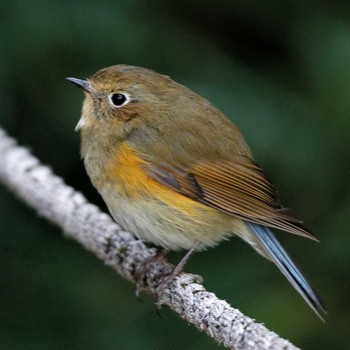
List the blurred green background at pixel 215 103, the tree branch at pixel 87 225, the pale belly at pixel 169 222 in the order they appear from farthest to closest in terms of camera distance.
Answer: the blurred green background at pixel 215 103 → the pale belly at pixel 169 222 → the tree branch at pixel 87 225

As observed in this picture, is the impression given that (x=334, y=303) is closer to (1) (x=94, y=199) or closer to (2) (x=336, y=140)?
(2) (x=336, y=140)

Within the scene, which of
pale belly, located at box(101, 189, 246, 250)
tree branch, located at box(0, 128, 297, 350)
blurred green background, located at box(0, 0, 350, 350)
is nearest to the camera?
tree branch, located at box(0, 128, 297, 350)

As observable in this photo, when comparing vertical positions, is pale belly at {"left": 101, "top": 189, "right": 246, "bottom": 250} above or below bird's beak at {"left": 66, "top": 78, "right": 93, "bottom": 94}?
below

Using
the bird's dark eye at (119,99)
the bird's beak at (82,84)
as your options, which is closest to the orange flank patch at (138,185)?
the bird's dark eye at (119,99)

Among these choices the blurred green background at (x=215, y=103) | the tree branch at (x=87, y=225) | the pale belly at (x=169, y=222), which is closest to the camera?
the tree branch at (x=87, y=225)

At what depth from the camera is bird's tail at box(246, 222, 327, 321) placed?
4469 millimetres

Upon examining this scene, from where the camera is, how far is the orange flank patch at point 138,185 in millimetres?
4664

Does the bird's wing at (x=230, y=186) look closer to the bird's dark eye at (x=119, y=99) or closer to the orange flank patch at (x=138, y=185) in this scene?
the orange flank patch at (x=138, y=185)

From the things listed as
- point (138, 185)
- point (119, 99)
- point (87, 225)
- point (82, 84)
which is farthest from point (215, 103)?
point (87, 225)

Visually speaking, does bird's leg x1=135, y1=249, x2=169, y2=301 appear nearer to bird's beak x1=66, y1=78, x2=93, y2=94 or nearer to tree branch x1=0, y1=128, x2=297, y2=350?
tree branch x1=0, y1=128, x2=297, y2=350

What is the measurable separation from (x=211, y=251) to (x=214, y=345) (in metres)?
0.53

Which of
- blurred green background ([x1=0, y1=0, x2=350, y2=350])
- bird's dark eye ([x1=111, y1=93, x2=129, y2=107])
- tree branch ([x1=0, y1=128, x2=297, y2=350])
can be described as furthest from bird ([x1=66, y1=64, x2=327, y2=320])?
blurred green background ([x1=0, y1=0, x2=350, y2=350])

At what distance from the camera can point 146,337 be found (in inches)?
201

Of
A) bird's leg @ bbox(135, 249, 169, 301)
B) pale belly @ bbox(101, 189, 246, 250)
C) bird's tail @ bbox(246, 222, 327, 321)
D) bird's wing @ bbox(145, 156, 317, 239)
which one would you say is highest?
bird's wing @ bbox(145, 156, 317, 239)
